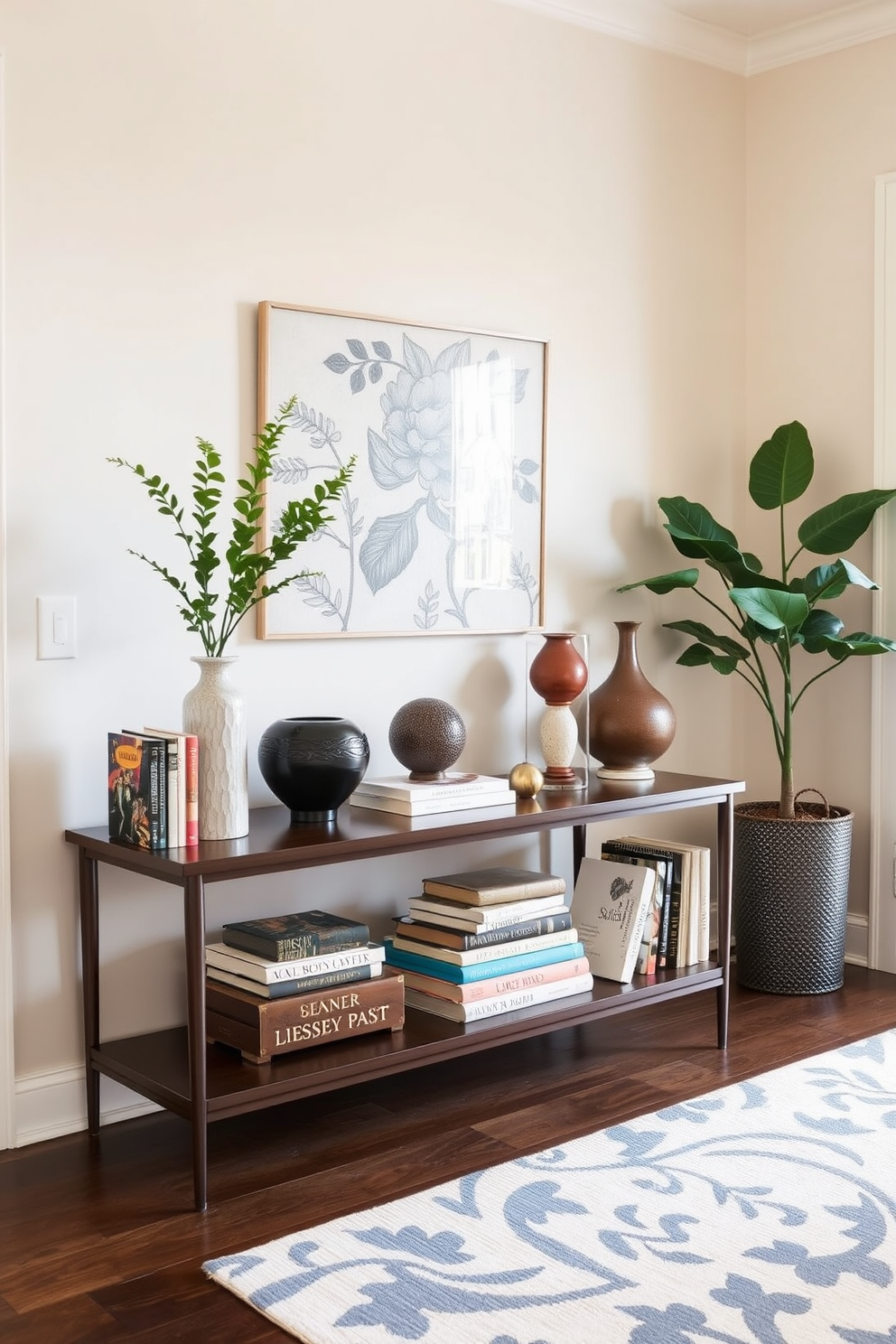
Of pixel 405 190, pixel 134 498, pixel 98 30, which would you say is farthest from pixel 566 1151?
pixel 98 30

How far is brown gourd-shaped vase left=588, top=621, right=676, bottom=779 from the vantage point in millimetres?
3275

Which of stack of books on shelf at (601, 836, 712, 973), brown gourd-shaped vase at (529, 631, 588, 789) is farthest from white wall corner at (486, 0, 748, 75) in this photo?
stack of books on shelf at (601, 836, 712, 973)

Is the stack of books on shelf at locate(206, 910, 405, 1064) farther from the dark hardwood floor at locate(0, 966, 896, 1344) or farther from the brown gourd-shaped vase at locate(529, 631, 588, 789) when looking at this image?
the brown gourd-shaped vase at locate(529, 631, 588, 789)

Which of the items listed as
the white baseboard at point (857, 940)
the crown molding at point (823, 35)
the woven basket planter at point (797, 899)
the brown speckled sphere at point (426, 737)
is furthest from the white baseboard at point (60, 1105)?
Result: the crown molding at point (823, 35)

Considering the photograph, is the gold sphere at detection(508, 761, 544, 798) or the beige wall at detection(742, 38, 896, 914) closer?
the gold sphere at detection(508, 761, 544, 798)

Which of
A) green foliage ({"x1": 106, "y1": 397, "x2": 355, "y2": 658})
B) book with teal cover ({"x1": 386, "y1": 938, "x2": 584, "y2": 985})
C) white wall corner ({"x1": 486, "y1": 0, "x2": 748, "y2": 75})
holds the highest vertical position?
white wall corner ({"x1": 486, "y1": 0, "x2": 748, "y2": 75})

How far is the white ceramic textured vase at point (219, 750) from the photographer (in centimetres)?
247

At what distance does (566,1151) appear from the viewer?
254cm

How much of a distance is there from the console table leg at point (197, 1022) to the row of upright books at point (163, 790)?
158 millimetres

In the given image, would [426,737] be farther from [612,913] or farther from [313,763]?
[612,913]

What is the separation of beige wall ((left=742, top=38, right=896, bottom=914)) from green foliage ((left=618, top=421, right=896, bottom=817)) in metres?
0.18

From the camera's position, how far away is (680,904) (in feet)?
10.5

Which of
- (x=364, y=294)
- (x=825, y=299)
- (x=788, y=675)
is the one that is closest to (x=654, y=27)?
(x=825, y=299)

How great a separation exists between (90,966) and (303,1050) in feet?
1.50
